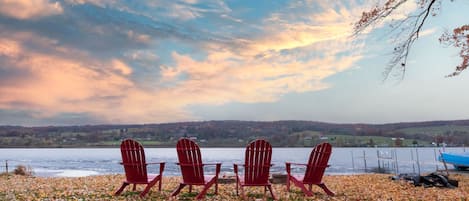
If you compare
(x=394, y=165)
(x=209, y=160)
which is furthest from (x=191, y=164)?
(x=209, y=160)

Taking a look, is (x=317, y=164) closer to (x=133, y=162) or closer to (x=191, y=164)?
(x=191, y=164)

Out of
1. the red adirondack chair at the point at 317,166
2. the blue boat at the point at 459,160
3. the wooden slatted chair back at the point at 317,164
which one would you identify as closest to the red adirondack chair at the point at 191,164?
the red adirondack chair at the point at 317,166

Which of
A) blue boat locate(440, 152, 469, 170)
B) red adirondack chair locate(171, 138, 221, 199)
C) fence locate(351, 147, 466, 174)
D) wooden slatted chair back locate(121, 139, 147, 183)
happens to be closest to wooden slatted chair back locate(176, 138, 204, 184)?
red adirondack chair locate(171, 138, 221, 199)

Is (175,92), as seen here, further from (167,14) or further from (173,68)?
(167,14)

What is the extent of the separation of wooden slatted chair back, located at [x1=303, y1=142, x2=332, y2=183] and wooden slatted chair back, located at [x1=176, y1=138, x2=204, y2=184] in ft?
6.77

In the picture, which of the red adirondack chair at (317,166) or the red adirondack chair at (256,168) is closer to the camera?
the red adirondack chair at (256,168)

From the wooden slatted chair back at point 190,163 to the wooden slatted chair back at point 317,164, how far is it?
2063mm

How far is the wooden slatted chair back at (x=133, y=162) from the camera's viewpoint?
719 cm

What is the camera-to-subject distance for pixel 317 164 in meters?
7.61

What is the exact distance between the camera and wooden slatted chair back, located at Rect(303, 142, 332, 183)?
757cm

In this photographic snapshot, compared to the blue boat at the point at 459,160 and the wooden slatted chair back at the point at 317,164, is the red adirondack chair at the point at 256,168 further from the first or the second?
the blue boat at the point at 459,160

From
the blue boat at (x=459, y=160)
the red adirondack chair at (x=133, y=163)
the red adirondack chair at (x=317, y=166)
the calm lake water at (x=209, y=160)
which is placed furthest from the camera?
the calm lake water at (x=209, y=160)

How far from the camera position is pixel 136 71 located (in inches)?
834

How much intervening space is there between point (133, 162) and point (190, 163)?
107 cm
